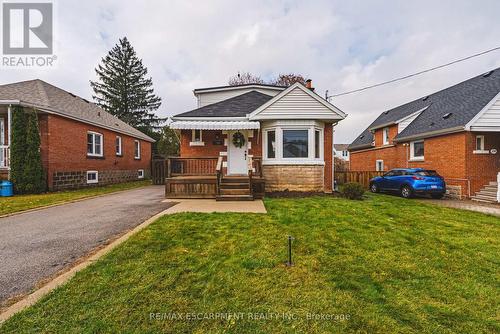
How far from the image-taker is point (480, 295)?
296cm

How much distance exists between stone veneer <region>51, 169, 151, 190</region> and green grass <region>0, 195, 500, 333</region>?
11637 millimetres

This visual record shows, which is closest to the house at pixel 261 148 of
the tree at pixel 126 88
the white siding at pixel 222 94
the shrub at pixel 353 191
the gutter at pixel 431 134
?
the shrub at pixel 353 191

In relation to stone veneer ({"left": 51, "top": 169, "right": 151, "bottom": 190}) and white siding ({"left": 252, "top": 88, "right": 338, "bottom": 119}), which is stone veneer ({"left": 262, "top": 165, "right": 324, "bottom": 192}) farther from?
stone veneer ({"left": 51, "top": 169, "right": 151, "bottom": 190})

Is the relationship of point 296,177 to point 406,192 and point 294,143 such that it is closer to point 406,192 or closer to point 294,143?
point 294,143

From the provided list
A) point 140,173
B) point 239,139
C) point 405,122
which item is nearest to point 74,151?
point 140,173

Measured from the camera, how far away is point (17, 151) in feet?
38.1

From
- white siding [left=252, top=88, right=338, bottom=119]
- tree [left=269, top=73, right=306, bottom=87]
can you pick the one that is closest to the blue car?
white siding [left=252, top=88, right=338, bottom=119]

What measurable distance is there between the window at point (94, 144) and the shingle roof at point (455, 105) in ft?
75.3

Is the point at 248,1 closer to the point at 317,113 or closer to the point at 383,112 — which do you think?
the point at 317,113

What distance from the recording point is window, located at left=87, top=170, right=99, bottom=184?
51.4 ft

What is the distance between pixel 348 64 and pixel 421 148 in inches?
347

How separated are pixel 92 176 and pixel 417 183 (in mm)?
20673

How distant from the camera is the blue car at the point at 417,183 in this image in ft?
39.4

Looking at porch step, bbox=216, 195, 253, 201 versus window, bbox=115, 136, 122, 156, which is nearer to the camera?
porch step, bbox=216, 195, 253, 201
